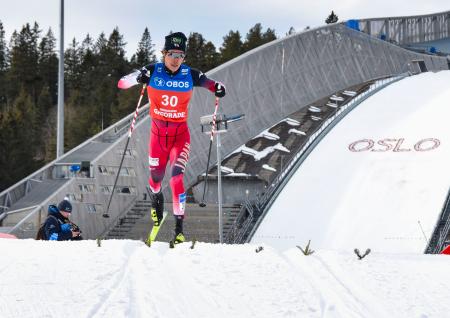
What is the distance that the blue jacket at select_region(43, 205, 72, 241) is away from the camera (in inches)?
343

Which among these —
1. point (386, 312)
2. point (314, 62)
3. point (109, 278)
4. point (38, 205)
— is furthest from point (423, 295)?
point (314, 62)

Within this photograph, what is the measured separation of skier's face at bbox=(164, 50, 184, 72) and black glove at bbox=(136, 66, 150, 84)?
242 millimetres

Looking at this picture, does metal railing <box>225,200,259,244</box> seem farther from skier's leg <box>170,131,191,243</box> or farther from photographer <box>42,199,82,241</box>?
skier's leg <box>170,131,191,243</box>

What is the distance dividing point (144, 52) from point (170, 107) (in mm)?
83150

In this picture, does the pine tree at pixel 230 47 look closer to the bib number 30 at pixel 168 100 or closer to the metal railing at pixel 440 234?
the metal railing at pixel 440 234

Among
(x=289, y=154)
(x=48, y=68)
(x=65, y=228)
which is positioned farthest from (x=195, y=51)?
(x=65, y=228)

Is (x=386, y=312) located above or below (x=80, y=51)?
below

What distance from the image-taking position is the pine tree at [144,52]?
290ft

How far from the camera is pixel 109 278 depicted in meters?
5.11

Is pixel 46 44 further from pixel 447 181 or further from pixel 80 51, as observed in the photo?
pixel 447 181

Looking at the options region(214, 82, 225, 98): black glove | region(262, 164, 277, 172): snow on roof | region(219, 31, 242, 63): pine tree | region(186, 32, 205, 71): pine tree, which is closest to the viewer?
region(214, 82, 225, 98): black glove

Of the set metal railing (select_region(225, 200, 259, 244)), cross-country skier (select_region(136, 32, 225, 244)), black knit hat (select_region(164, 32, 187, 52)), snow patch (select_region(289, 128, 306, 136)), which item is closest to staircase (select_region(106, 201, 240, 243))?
metal railing (select_region(225, 200, 259, 244))

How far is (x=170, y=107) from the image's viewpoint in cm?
769

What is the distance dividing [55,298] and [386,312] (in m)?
2.18
